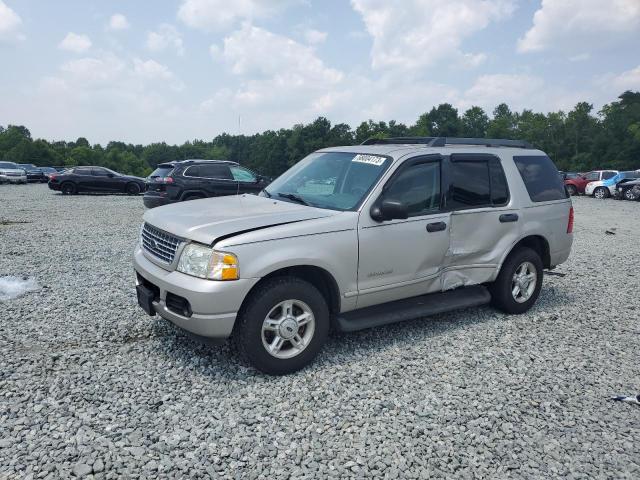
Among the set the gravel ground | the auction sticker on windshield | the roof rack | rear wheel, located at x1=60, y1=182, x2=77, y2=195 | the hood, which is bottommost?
the gravel ground

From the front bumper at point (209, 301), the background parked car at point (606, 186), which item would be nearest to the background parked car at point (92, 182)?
the front bumper at point (209, 301)

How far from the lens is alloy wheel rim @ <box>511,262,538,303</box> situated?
5.62 meters

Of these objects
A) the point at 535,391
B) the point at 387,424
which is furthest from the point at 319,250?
the point at 535,391

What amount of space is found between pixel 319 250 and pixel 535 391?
2.04 meters

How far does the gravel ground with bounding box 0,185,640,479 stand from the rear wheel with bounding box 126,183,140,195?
19.2m

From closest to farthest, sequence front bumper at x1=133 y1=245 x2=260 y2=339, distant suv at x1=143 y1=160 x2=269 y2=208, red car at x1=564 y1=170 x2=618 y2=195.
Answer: front bumper at x1=133 y1=245 x2=260 y2=339 → distant suv at x1=143 y1=160 x2=269 y2=208 → red car at x1=564 y1=170 x2=618 y2=195

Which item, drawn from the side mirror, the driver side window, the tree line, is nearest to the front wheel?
the driver side window

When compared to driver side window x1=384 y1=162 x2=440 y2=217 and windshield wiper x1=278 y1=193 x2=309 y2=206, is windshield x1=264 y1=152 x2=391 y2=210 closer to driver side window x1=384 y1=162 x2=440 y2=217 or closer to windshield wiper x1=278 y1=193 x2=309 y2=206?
windshield wiper x1=278 y1=193 x2=309 y2=206

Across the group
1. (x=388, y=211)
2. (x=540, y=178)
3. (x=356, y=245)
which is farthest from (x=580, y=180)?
(x=356, y=245)

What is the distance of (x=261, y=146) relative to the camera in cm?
10719

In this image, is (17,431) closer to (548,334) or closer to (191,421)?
(191,421)

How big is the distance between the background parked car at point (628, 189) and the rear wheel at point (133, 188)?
84.1ft

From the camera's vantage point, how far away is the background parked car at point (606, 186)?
27.5m

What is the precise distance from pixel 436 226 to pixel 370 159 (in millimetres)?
911
